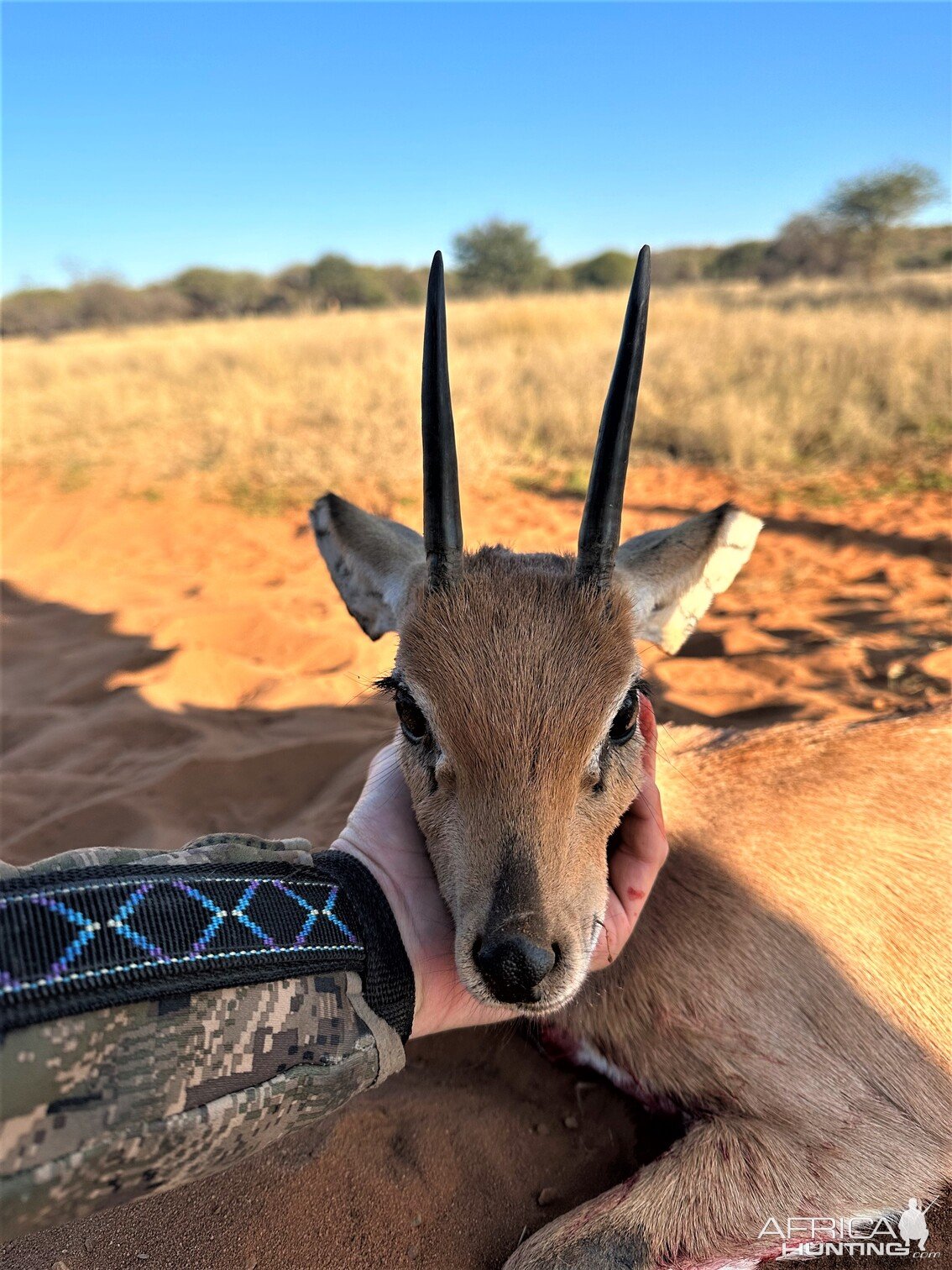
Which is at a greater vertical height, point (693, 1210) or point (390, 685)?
point (390, 685)

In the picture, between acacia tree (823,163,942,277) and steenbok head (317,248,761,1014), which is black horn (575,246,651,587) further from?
acacia tree (823,163,942,277)

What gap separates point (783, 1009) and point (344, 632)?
13.0 ft

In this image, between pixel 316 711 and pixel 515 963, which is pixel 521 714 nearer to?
pixel 515 963

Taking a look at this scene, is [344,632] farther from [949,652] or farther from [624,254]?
[624,254]

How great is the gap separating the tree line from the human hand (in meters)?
28.3

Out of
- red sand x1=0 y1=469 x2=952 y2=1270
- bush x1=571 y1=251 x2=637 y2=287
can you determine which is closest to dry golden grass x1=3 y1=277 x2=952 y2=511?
red sand x1=0 y1=469 x2=952 y2=1270

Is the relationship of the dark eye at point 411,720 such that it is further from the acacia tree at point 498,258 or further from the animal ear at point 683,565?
the acacia tree at point 498,258

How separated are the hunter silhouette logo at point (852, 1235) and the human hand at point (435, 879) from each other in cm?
77

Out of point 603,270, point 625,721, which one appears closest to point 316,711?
point 625,721

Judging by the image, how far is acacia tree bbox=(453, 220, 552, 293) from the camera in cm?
3538

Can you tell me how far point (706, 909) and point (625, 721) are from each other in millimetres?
772

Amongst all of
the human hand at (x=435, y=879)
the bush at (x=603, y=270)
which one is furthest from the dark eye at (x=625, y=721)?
the bush at (x=603, y=270)

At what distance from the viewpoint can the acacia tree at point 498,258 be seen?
35.4 metres

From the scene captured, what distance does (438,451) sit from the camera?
2004 millimetres
